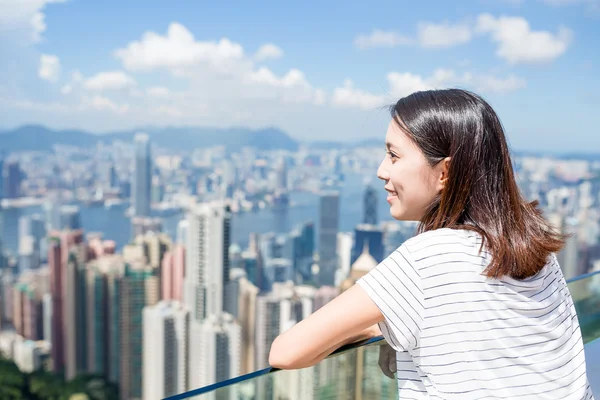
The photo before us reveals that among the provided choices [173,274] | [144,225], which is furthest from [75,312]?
[144,225]

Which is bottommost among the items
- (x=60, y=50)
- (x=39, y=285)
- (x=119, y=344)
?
(x=119, y=344)

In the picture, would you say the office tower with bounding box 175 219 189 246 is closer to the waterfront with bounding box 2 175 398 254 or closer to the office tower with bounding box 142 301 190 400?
the waterfront with bounding box 2 175 398 254

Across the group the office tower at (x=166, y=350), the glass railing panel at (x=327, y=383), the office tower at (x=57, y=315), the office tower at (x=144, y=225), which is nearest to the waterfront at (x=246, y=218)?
the office tower at (x=144, y=225)

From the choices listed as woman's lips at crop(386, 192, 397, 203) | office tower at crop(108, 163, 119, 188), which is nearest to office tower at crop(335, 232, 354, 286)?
office tower at crop(108, 163, 119, 188)

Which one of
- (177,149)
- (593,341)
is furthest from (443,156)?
(177,149)

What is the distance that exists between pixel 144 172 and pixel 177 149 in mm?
2683

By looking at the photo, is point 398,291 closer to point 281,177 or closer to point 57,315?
point 57,315

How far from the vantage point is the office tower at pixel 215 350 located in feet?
57.1

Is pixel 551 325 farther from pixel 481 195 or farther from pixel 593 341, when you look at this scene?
pixel 593 341

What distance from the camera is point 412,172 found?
0.62 m

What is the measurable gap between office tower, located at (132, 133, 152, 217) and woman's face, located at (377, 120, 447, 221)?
2428 cm

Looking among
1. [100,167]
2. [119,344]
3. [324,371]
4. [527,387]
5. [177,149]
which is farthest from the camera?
[177,149]

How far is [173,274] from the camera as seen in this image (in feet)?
67.3

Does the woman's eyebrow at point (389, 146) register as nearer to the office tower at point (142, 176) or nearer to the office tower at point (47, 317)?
the office tower at point (47, 317)
